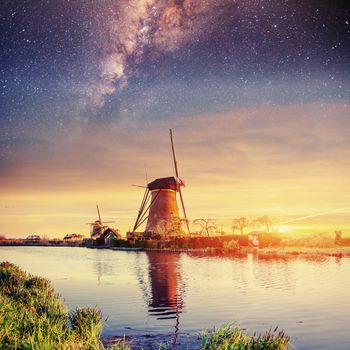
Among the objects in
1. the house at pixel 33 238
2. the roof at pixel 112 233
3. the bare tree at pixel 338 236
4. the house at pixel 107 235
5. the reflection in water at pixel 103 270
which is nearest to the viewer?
the reflection in water at pixel 103 270

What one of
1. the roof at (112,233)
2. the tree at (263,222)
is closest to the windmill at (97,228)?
the roof at (112,233)

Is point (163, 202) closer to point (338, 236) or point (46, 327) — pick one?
point (338, 236)

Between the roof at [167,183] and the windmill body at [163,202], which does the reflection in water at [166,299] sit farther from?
the roof at [167,183]

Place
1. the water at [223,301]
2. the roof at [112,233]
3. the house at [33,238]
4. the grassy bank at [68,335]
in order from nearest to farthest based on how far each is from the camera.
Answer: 1. the grassy bank at [68,335]
2. the water at [223,301]
3. the roof at [112,233]
4. the house at [33,238]

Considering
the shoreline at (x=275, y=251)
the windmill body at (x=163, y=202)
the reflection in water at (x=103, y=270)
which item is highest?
the windmill body at (x=163, y=202)

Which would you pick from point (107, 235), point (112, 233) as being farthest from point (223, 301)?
point (107, 235)

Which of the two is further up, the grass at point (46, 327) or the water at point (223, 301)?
the grass at point (46, 327)

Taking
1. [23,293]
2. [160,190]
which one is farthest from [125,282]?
[160,190]

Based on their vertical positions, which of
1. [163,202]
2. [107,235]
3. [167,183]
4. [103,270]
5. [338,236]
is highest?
[167,183]

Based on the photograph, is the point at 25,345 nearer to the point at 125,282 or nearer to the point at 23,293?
the point at 23,293

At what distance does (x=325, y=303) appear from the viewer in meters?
15.6

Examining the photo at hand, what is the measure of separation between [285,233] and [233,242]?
7516 mm

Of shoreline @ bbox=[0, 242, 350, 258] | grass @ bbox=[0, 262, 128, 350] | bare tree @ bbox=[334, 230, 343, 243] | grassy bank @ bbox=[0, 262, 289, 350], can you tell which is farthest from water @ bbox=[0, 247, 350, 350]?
bare tree @ bbox=[334, 230, 343, 243]

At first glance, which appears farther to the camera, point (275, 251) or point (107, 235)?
point (107, 235)
